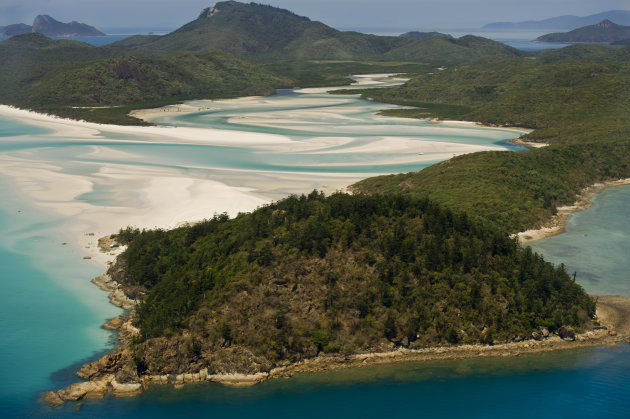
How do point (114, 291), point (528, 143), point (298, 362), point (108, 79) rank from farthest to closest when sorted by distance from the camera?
point (108, 79) → point (528, 143) → point (114, 291) → point (298, 362)

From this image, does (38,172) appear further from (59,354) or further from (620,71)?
(620,71)

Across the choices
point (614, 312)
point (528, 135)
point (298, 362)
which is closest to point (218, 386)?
point (298, 362)

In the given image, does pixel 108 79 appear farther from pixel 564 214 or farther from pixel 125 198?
pixel 564 214

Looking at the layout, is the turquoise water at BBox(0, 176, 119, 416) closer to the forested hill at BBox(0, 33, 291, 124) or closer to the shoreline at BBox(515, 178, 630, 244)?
the shoreline at BBox(515, 178, 630, 244)

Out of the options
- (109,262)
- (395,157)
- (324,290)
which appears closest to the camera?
(324,290)

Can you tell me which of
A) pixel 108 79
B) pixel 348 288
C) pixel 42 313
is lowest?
pixel 42 313

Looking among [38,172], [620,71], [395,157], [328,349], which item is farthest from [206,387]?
[620,71]

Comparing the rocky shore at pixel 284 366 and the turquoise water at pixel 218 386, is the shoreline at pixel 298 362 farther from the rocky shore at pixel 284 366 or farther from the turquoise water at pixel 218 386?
the turquoise water at pixel 218 386
